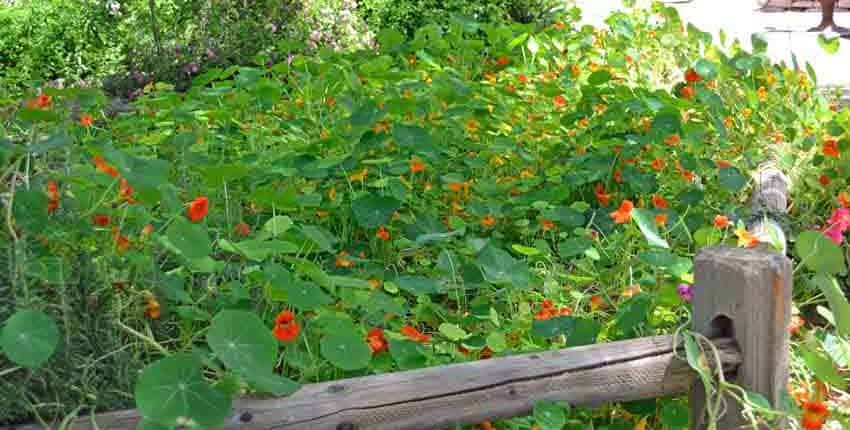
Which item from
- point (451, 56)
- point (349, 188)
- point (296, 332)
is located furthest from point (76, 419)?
point (451, 56)

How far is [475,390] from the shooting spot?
143 centimetres

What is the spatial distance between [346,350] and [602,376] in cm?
40

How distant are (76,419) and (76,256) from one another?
0.25 m

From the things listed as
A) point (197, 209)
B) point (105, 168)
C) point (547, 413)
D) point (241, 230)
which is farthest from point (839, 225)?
point (105, 168)

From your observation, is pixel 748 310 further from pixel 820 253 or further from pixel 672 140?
pixel 672 140

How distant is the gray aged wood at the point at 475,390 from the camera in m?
1.33

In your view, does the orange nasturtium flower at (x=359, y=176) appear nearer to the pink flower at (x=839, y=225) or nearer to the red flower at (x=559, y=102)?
the red flower at (x=559, y=102)

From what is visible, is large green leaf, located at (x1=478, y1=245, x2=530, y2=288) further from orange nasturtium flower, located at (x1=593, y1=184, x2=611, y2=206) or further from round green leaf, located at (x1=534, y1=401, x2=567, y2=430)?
orange nasturtium flower, located at (x1=593, y1=184, x2=611, y2=206)

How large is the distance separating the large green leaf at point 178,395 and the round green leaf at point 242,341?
0.16 feet

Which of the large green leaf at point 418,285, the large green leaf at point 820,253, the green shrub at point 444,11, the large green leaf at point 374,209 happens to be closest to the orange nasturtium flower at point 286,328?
the large green leaf at point 418,285

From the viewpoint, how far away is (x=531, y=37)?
14.8ft

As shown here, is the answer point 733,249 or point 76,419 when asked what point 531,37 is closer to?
point 733,249

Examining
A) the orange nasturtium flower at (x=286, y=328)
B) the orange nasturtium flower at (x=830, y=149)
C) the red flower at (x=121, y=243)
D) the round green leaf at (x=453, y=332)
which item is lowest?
the orange nasturtium flower at (x=830, y=149)

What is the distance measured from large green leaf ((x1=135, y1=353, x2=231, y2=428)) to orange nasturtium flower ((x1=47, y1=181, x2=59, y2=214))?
1.31 feet
